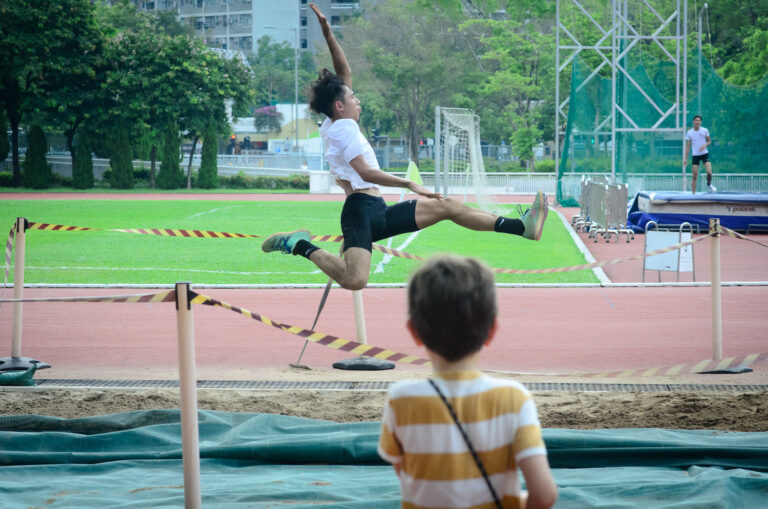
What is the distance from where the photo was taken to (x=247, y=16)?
118 meters

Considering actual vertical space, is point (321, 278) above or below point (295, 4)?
below

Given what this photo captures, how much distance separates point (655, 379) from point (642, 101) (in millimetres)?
20410

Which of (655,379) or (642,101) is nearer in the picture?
(655,379)

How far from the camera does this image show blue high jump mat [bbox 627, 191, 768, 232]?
20.3 m

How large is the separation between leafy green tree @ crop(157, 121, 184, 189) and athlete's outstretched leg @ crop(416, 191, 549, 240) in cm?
4144

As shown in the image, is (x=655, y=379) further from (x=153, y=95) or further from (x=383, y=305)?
(x=153, y=95)

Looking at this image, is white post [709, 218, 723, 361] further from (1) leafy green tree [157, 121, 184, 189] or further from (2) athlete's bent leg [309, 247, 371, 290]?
(1) leafy green tree [157, 121, 184, 189]

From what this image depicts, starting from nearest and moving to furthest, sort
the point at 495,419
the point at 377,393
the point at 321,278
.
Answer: the point at 495,419 < the point at 377,393 < the point at 321,278

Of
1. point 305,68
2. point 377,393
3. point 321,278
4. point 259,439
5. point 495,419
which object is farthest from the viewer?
point 305,68

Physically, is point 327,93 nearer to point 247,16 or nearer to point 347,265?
point 347,265

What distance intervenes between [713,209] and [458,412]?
771 inches

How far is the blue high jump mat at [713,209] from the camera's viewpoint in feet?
66.7

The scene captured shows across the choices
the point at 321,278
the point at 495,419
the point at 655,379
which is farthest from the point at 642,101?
the point at 495,419

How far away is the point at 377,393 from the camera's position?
6883 millimetres
